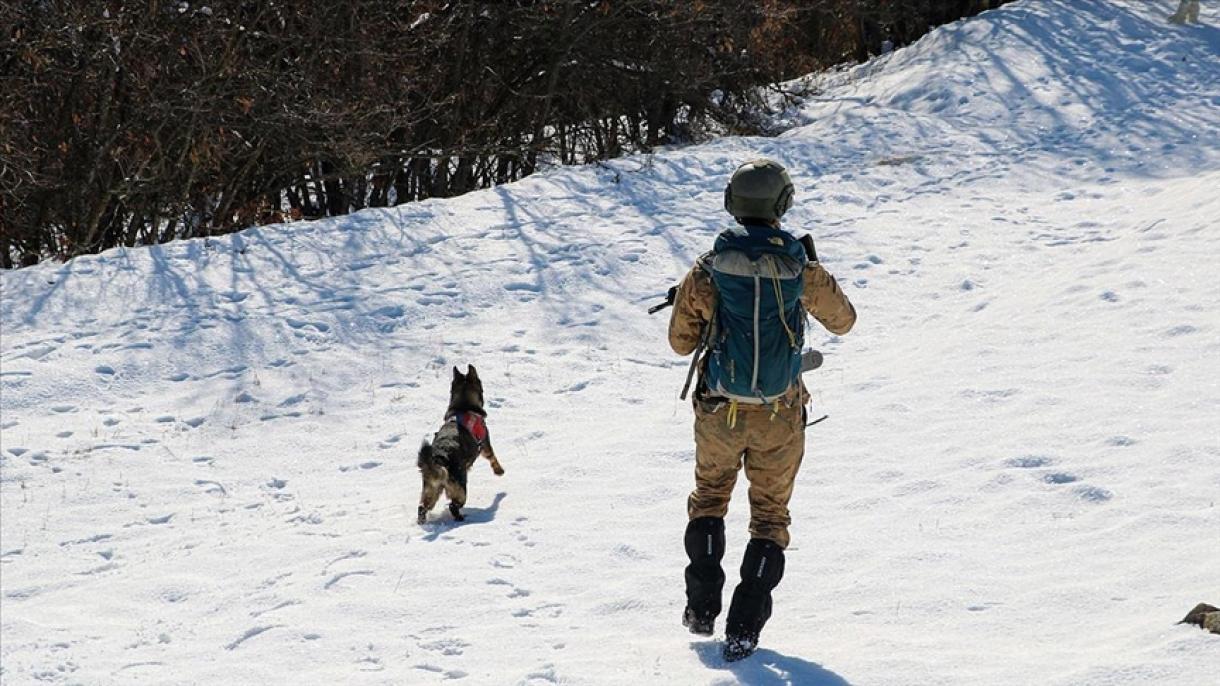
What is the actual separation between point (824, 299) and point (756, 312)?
311 millimetres

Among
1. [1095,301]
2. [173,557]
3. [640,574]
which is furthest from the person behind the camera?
[1095,301]

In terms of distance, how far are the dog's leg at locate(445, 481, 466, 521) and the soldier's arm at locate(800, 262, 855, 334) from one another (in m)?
3.37

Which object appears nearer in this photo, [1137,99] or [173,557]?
[173,557]

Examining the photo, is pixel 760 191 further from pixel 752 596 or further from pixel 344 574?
pixel 344 574

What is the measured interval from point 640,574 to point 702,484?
5.06ft

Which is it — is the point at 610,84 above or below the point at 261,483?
above

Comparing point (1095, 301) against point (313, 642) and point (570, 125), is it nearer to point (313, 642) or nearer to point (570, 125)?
point (313, 642)

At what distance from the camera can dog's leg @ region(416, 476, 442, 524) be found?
779 centimetres

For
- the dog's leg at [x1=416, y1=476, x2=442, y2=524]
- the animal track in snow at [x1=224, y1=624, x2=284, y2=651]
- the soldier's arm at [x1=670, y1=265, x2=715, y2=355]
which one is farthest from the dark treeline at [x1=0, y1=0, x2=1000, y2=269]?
the soldier's arm at [x1=670, y1=265, x2=715, y2=355]

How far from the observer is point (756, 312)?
16.1 ft

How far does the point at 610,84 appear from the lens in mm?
18875

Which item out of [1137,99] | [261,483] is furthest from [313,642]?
[1137,99]

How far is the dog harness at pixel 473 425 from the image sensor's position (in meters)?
8.30

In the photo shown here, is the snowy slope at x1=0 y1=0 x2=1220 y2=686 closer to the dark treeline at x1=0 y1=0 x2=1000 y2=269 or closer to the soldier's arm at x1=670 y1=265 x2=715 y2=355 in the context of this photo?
the soldier's arm at x1=670 y1=265 x2=715 y2=355
